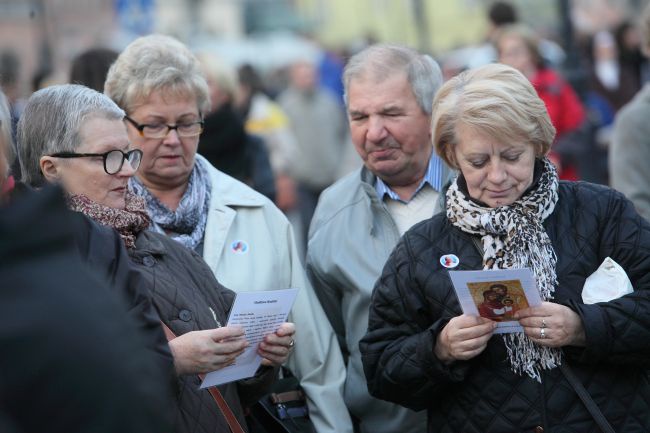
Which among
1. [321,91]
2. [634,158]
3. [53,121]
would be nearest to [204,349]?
[53,121]

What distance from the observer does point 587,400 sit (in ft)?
12.3

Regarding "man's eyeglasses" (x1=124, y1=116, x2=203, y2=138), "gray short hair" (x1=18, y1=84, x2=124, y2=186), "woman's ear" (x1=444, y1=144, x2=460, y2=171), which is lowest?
"man's eyeglasses" (x1=124, y1=116, x2=203, y2=138)

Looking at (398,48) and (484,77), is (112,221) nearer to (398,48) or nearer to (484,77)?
(484,77)

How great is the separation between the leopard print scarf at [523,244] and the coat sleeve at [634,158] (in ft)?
7.25

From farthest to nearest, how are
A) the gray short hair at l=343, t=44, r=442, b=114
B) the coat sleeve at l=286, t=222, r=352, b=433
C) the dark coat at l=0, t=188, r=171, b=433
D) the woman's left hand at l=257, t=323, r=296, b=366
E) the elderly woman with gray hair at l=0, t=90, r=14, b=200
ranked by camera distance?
the gray short hair at l=343, t=44, r=442, b=114, the coat sleeve at l=286, t=222, r=352, b=433, the woman's left hand at l=257, t=323, r=296, b=366, the elderly woman with gray hair at l=0, t=90, r=14, b=200, the dark coat at l=0, t=188, r=171, b=433

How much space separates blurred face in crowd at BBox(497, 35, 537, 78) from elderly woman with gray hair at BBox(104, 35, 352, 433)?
4.05m

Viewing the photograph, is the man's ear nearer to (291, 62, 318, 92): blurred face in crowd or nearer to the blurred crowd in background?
the blurred crowd in background

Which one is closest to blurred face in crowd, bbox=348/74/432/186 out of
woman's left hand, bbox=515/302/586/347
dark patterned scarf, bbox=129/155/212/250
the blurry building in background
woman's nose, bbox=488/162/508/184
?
dark patterned scarf, bbox=129/155/212/250

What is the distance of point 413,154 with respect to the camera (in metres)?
5.02

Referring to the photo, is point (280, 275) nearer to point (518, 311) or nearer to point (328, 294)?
point (328, 294)

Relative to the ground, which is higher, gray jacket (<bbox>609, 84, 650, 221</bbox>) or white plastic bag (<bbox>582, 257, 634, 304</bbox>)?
white plastic bag (<bbox>582, 257, 634, 304</bbox>)

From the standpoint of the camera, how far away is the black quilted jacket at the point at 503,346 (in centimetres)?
379

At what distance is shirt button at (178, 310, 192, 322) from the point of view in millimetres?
3922

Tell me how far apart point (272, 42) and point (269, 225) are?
45.1m
